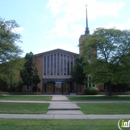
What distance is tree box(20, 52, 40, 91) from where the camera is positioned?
53141mm

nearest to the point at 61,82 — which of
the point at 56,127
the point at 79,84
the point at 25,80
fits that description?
the point at 79,84

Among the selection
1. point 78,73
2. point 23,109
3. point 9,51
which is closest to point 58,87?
point 78,73

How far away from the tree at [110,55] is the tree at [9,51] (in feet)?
39.7

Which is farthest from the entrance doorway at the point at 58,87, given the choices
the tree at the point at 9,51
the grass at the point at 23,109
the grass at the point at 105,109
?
the grass at the point at 23,109

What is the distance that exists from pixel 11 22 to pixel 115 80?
63.8 ft

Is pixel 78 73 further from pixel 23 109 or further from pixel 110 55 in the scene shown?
pixel 23 109

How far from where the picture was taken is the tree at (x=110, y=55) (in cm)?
3794

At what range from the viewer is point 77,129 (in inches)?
356

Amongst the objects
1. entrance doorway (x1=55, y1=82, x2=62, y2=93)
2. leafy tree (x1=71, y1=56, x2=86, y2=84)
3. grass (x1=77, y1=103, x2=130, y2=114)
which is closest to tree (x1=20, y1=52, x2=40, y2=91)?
entrance doorway (x1=55, y1=82, x2=62, y2=93)

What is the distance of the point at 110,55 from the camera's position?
39.3m

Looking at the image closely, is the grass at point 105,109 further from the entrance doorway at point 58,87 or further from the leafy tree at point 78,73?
the entrance doorway at point 58,87

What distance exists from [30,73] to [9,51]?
15082 mm

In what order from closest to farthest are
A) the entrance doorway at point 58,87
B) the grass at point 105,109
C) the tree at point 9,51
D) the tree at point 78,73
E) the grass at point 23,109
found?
the grass at point 23,109 < the grass at point 105,109 < the tree at point 9,51 < the tree at point 78,73 < the entrance doorway at point 58,87

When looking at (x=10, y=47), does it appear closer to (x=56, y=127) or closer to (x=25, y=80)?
(x=25, y=80)
